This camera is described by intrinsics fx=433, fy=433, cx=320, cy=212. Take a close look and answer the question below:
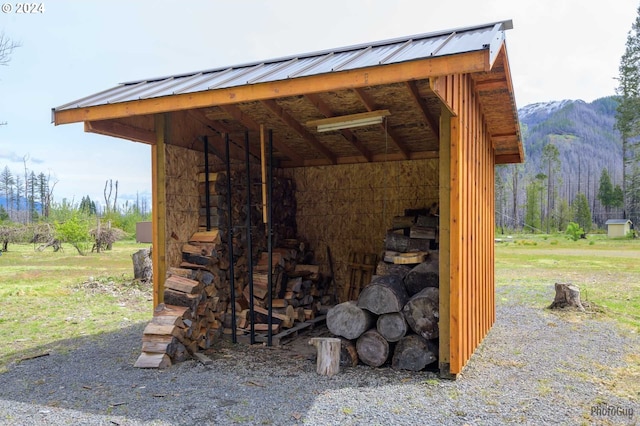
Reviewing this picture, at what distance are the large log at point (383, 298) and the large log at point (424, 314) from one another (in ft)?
0.38

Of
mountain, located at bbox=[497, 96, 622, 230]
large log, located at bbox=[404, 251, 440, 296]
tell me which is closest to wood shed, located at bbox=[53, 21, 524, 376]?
large log, located at bbox=[404, 251, 440, 296]

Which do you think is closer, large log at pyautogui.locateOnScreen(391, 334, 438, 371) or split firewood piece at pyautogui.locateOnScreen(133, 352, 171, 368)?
large log at pyautogui.locateOnScreen(391, 334, 438, 371)

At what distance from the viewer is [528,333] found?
245 inches

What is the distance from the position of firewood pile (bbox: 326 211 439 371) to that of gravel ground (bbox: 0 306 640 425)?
190 millimetres

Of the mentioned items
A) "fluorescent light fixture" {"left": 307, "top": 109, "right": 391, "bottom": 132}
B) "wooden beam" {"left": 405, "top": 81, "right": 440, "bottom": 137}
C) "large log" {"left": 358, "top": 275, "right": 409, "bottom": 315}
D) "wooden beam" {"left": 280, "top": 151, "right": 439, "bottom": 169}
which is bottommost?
"large log" {"left": 358, "top": 275, "right": 409, "bottom": 315}

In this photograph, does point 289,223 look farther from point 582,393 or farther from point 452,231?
point 582,393

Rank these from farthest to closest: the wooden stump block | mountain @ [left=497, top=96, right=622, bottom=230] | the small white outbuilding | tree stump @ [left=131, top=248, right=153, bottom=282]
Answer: mountain @ [left=497, top=96, right=622, bottom=230], the small white outbuilding, tree stump @ [left=131, top=248, right=153, bottom=282], the wooden stump block

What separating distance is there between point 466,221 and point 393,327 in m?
1.37

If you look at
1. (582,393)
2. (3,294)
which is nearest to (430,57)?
(582,393)

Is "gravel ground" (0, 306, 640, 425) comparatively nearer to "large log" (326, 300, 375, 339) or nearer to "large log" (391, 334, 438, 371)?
"large log" (391, 334, 438, 371)

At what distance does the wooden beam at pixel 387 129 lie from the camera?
478cm

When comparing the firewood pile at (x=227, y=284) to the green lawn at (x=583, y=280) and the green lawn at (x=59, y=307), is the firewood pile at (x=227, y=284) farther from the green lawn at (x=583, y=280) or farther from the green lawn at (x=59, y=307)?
the green lawn at (x=583, y=280)

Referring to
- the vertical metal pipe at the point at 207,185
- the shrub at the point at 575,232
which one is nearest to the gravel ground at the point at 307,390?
the vertical metal pipe at the point at 207,185

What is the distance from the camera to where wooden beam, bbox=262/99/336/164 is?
535cm
